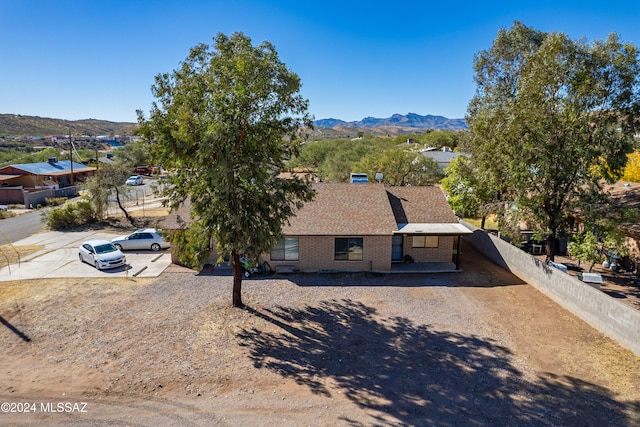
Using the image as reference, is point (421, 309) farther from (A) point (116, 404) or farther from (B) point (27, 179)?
(B) point (27, 179)

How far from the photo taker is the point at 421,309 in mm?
15961

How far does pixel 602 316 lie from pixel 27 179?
57604mm

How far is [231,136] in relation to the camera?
41.3 feet

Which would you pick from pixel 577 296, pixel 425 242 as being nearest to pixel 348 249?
pixel 425 242

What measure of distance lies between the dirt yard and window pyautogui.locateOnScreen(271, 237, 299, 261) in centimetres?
249

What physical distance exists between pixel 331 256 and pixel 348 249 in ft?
3.30

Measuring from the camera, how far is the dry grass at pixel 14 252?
2221 centimetres

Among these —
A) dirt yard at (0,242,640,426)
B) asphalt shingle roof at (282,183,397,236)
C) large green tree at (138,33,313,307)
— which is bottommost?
dirt yard at (0,242,640,426)

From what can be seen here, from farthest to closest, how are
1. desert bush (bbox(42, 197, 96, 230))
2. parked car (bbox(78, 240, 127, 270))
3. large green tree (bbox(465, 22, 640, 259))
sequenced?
1. desert bush (bbox(42, 197, 96, 230))
2. parked car (bbox(78, 240, 127, 270))
3. large green tree (bbox(465, 22, 640, 259))

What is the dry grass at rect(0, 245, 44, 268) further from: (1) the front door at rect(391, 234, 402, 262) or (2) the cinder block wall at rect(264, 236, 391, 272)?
(1) the front door at rect(391, 234, 402, 262)

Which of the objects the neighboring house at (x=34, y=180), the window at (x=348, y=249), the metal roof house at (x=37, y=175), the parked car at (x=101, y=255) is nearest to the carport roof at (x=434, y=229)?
the window at (x=348, y=249)

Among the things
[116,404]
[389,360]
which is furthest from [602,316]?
[116,404]

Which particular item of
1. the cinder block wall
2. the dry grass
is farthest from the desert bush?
the cinder block wall

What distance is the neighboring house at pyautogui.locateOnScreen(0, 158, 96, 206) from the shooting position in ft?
135
